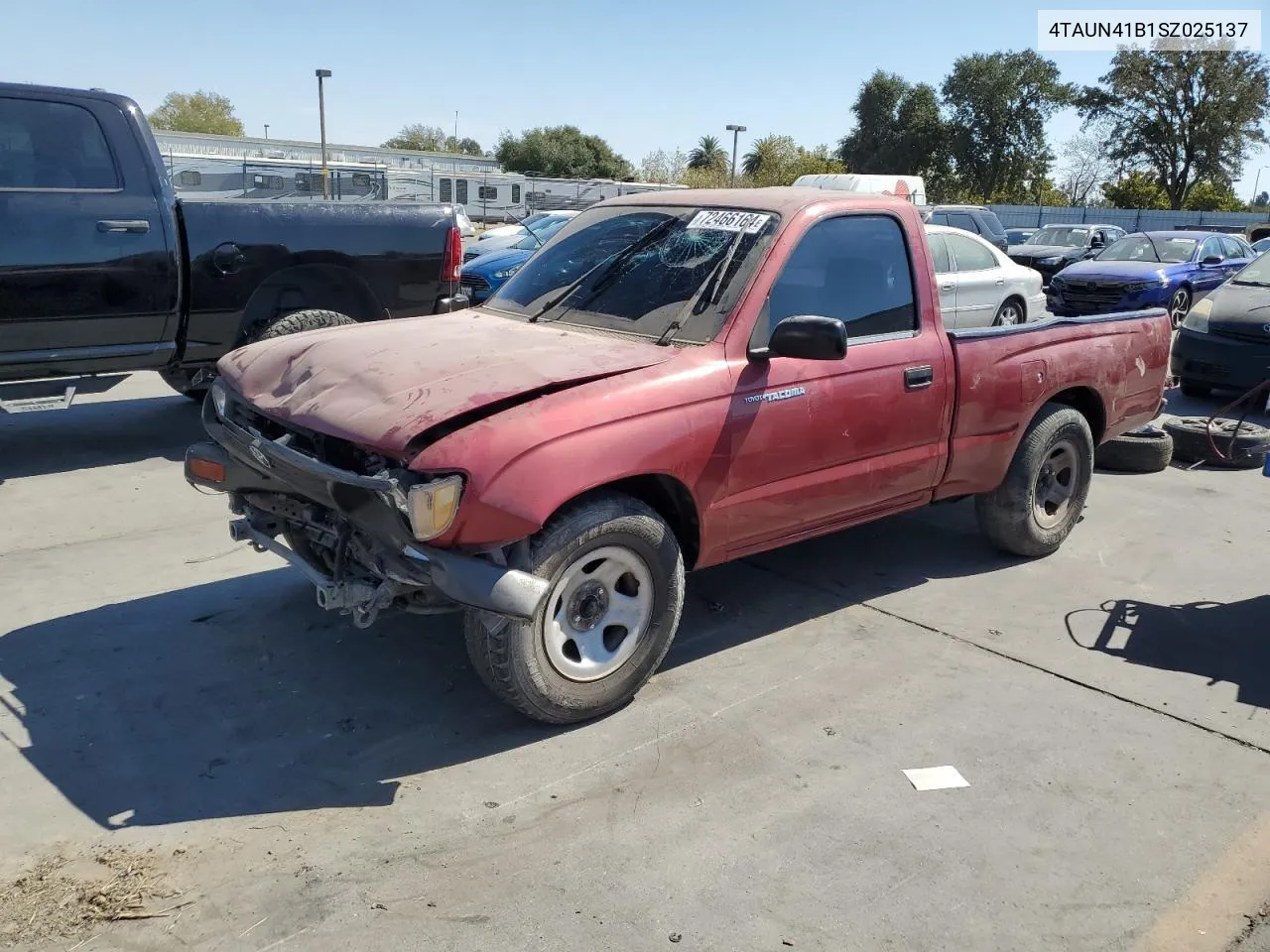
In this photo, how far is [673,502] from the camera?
13.2 ft

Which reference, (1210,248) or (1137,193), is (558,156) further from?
(1210,248)

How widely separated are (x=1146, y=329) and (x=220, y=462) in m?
5.10

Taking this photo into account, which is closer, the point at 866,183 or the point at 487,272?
the point at 487,272

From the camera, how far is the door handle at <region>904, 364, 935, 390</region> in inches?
186

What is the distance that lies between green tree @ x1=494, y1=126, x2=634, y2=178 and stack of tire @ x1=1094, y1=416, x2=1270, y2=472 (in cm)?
6847

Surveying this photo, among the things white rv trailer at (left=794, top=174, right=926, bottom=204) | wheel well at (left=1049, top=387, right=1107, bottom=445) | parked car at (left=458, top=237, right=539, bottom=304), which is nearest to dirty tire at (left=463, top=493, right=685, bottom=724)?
wheel well at (left=1049, top=387, right=1107, bottom=445)

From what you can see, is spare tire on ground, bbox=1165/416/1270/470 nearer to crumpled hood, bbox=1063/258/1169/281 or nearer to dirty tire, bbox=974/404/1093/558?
dirty tire, bbox=974/404/1093/558

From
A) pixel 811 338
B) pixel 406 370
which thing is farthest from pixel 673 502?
pixel 406 370

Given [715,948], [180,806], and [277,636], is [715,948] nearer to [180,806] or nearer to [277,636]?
[180,806]

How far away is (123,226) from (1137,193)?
55.0m

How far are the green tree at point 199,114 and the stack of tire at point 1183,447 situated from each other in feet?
268

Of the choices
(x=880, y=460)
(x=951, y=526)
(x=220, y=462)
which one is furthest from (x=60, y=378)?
(x=951, y=526)

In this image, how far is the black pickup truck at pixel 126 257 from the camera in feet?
20.6

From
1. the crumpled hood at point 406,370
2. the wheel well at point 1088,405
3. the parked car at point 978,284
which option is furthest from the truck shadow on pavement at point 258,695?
the parked car at point 978,284
